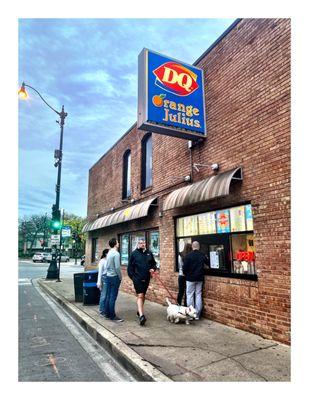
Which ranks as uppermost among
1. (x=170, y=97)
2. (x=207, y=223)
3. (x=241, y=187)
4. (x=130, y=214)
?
(x=170, y=97)

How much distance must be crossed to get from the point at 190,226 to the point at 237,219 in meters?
1.78

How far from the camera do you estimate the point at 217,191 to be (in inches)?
238

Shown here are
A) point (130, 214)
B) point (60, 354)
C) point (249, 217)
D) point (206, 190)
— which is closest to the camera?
point (60, 354)

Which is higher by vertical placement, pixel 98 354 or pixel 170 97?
pixel 170 97

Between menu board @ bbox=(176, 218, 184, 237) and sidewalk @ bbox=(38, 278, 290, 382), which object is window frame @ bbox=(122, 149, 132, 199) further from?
sidewalk @ bbox=(38, 278, 290, 382)

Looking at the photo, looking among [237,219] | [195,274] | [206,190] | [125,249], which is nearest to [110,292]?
[195,274]

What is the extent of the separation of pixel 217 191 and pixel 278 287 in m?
2.14

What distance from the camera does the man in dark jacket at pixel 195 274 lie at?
6586 millimetres

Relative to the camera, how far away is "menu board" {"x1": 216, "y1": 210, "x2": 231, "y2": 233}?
6.43 meters

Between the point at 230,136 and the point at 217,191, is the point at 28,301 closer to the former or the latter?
the point at 217,191

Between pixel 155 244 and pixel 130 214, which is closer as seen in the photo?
pixel 155 244

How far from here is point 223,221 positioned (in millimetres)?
6547

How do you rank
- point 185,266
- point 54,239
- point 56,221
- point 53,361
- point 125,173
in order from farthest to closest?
point 56,221, point 54,239, point 125,173, point 185,266, point 53,361

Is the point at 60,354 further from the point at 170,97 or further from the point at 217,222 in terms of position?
the point at 170,97
